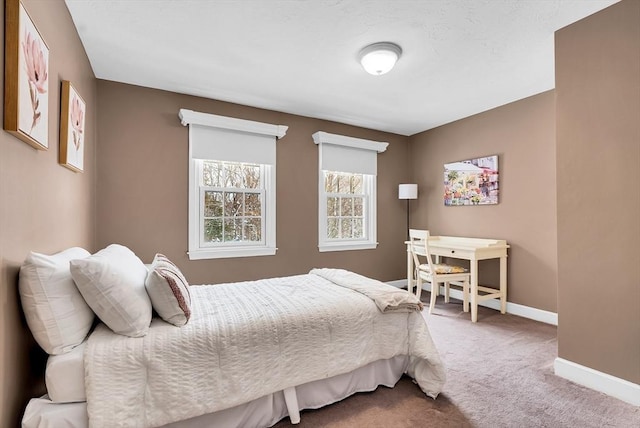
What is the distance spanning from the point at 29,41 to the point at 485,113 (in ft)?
14.0

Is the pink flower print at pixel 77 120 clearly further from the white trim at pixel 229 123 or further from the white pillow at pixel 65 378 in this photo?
the white pillow at pixel 65 378

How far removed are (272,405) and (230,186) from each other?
98.0 inches

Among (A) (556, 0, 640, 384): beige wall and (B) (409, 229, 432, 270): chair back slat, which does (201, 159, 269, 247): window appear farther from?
(A) (556, 0, 640, 384): beige wall

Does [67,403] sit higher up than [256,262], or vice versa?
[256,262]

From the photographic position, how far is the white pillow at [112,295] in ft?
4.58

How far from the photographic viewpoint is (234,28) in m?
2.21

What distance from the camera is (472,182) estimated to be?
13.4 ft

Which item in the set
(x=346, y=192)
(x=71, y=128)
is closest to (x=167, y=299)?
(x=71, y=128)

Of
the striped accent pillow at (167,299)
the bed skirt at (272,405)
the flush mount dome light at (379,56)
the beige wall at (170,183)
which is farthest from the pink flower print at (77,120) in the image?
the flush mount dome light at (379,56)

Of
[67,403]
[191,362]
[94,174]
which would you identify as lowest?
[67,403]

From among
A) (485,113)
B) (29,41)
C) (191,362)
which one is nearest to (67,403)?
(191,362)

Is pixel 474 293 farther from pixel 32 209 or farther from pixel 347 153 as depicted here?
pixel 32 209

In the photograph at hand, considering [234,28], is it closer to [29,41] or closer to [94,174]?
[29,41]

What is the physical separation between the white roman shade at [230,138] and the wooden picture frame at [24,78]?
176 cm
